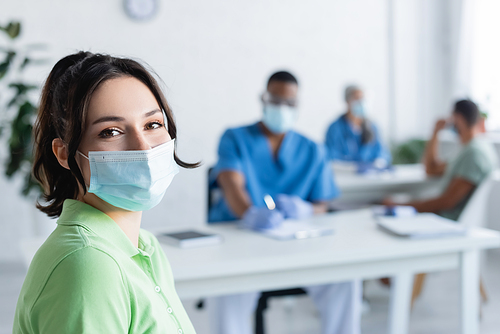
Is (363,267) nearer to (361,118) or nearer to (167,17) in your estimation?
(361,118)

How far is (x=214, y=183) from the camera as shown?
2.30 metres

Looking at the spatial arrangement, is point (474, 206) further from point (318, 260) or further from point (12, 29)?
point (12, 29)

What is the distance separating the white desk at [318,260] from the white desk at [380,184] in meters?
1.35

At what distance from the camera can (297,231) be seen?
1780mm

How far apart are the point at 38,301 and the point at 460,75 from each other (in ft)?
16.2

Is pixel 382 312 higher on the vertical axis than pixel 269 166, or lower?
lower

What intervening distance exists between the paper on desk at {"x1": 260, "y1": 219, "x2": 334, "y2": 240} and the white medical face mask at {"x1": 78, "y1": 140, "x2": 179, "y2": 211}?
903 millimetres

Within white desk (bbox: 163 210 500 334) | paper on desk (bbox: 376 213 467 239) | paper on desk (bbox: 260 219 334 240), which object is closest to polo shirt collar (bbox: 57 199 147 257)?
white desk (bbox: 163 210 500 334)

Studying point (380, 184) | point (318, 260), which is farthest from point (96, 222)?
point (380, 184)

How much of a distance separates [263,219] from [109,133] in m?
1.10

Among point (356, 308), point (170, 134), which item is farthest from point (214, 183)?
point (170, 134)

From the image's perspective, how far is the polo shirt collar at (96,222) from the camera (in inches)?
31.0

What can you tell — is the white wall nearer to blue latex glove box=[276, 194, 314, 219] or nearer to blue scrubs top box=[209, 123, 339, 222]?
blue scrubs top box=[209, 123, 339, 222]

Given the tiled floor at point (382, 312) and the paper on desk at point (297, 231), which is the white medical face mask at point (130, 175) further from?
the tiled floor at point (382, 312)
